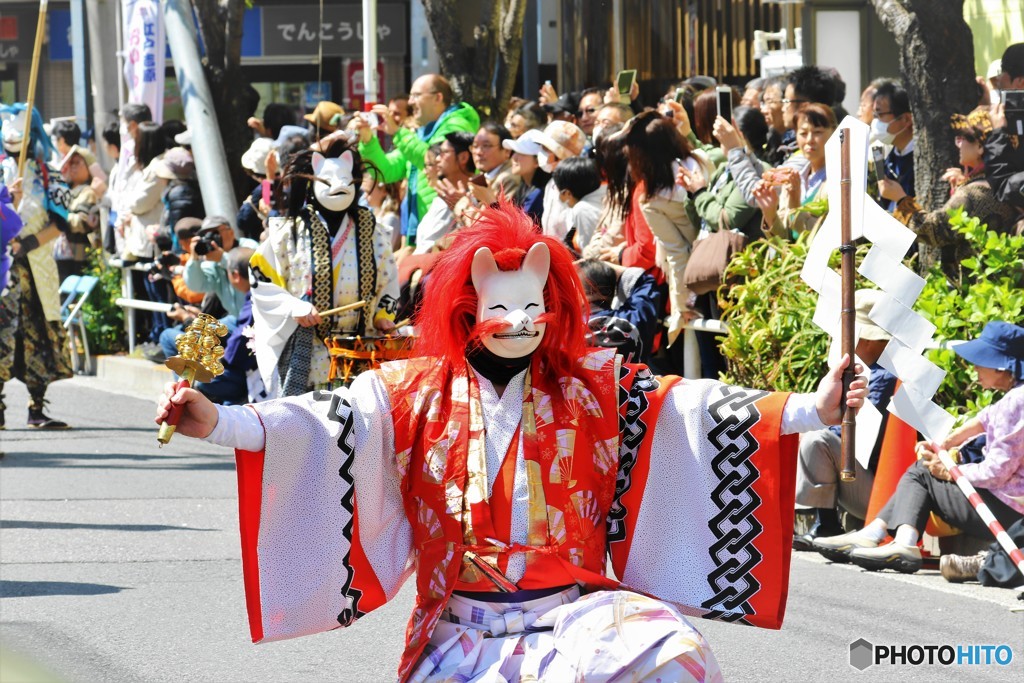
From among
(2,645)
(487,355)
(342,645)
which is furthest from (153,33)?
(2,645)

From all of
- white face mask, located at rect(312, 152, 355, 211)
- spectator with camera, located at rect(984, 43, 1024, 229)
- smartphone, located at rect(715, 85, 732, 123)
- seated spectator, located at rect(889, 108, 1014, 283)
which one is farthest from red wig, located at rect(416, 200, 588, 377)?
smartphone, located at rect(715, 85, 732, 123)

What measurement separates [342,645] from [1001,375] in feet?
8.97

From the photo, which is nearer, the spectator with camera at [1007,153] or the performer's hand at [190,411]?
the performer's hand at [190,411]

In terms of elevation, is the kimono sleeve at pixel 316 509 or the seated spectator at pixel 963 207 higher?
the seated spectator at pixel 963 207

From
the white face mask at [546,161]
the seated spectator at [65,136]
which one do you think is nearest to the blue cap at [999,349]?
the white face mask at [546,161]

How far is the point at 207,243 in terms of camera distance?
11070 millimetres

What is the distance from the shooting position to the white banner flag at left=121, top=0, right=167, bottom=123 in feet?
47.5

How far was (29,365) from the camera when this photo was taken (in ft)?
35.6

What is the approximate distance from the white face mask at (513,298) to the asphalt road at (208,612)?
155 centimetres

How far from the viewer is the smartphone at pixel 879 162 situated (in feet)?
24.7

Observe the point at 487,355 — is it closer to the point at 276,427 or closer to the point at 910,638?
the point at 276,427

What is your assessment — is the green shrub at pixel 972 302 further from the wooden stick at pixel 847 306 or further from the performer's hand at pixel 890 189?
the wooden stick at pixel 847 306

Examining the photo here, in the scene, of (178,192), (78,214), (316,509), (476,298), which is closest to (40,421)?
(178,192)

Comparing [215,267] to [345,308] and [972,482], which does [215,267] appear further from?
[972,482]
